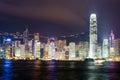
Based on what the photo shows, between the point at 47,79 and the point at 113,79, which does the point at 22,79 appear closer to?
the point at 47,79

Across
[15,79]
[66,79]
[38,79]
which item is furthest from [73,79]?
[15,79]

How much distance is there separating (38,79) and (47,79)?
192 cm

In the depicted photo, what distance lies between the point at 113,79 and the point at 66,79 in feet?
33.6

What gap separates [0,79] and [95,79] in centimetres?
1979

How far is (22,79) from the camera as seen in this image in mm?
69438

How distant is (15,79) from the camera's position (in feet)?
232

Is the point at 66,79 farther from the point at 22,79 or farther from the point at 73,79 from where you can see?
the point at 22,79

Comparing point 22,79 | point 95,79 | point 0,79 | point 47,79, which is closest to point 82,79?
point 95,79

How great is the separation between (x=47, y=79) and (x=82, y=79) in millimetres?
7474

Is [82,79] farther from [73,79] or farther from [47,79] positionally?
[47,79]

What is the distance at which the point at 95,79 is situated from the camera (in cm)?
7194

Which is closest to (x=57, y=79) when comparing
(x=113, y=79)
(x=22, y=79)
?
(x=22, y=79)

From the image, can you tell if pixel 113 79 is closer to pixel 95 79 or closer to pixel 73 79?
pixel 95 79

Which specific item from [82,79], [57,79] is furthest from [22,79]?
[82,79]
